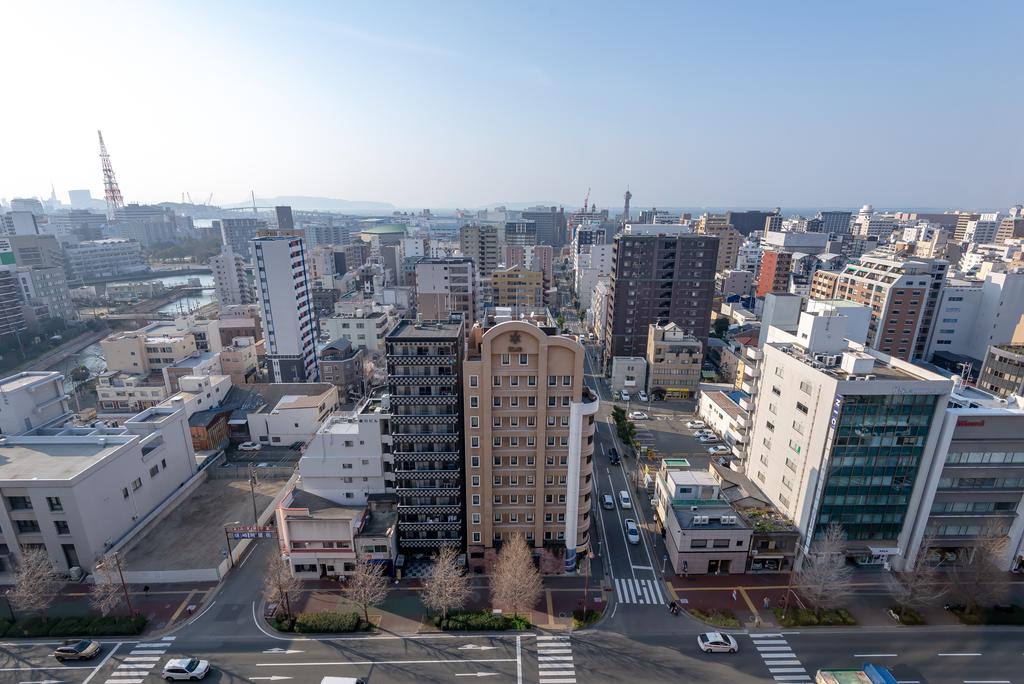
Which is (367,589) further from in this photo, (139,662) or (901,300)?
(901,300)

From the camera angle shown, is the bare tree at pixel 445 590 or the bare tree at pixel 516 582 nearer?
the bare tree at pixel 516 582

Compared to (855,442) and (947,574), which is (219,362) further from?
(947,574)

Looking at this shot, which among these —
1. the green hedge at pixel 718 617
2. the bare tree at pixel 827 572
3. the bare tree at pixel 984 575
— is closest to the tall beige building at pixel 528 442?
the green hedge at pixel 718 617

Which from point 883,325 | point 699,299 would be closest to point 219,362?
point 699,299

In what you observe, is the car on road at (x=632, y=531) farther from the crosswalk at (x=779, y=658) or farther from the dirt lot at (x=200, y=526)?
the dirt lot at (x=200, y=526)

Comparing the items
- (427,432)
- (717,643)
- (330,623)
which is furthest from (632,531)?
(330,623)
